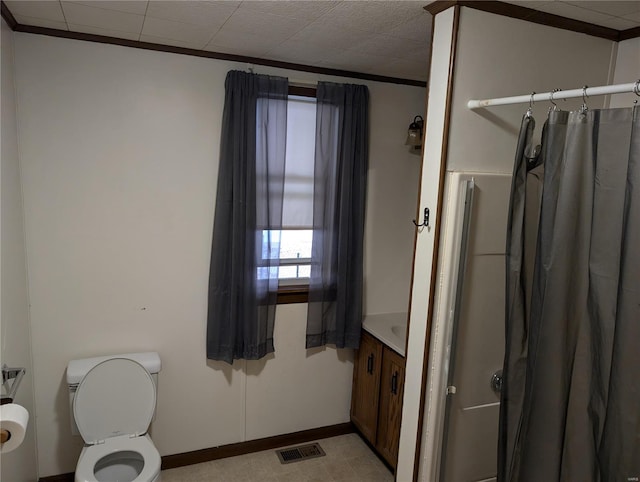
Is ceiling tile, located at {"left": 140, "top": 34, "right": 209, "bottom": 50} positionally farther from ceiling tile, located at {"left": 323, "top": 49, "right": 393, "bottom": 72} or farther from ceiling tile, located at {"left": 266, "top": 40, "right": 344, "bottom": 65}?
ceiling tile, located at {"left": 323, "top": 49, "right": 393, "bottom": 72}

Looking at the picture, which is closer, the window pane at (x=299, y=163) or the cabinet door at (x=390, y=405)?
the cabinet door at (x=390, y=405)

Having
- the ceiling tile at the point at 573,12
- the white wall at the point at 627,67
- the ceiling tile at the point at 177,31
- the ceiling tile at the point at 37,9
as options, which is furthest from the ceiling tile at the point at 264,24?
the white wall at the point at 627,67

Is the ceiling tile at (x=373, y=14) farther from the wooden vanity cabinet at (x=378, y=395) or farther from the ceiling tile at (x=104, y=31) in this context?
the wooden vanity cabinet at (x=378, y=395)

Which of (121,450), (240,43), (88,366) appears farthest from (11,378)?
(240,43)

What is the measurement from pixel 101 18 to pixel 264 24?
2.38ft

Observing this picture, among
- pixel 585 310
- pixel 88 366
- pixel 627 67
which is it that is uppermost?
pixel 627 67

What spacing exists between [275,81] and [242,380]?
181 centimetres

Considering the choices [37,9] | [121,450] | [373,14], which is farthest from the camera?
[121,450]

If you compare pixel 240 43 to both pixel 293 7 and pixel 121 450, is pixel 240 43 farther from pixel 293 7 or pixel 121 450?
pixel 121 450

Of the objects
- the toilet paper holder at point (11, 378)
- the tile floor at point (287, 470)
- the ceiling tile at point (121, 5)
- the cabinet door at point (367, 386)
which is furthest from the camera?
the cabinet door at point (367, 386)

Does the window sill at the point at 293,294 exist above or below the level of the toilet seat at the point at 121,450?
above

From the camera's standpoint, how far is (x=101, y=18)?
209 centimetres

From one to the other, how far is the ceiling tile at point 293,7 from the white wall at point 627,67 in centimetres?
134

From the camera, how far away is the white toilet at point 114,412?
7.57ft
